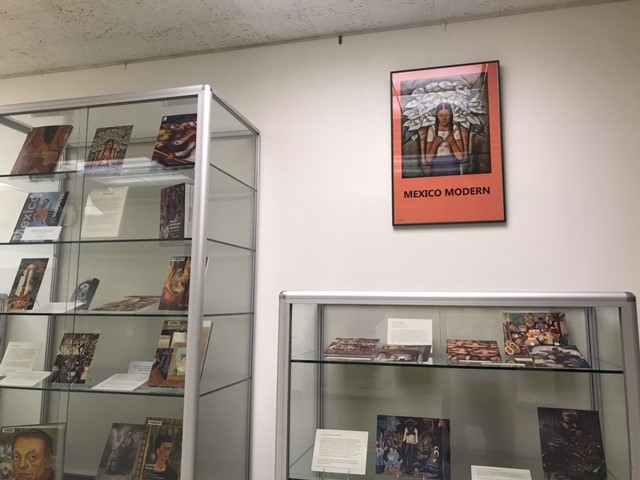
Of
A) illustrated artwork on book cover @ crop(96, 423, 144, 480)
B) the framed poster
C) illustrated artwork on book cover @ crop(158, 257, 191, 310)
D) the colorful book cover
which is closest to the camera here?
the colorful book cover

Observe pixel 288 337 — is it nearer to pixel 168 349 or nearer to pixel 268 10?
pixel 168 349

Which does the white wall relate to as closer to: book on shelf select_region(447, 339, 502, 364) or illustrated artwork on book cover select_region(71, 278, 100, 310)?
book on shelf select_region(447, 339, 502, 364)

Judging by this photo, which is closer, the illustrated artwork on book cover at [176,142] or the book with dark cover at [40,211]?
the illustrated artwork on book cover at [176,142]

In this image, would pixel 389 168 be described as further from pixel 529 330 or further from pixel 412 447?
pixel 412 447

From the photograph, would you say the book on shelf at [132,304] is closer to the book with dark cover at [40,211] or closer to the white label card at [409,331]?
the book with dark cover at [40,211]

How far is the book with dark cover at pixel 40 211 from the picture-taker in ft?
7.97

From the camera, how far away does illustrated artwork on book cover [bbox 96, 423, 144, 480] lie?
2195mm

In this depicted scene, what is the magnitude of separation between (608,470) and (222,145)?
1918mm

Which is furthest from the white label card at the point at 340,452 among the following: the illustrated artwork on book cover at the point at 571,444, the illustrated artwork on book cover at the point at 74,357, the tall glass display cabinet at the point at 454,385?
the illustrated artwork on book cover at the point at 74,357

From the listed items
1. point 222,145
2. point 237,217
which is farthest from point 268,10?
point 237,217

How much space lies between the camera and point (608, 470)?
1694 millimetres

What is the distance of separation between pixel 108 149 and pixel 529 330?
6.46 feet

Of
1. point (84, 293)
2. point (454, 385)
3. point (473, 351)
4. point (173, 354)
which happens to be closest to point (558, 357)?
point (473, 351)

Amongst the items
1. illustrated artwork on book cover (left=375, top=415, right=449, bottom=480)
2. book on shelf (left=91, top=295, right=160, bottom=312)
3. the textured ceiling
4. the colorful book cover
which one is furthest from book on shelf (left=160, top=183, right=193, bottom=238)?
the colorful book cover
